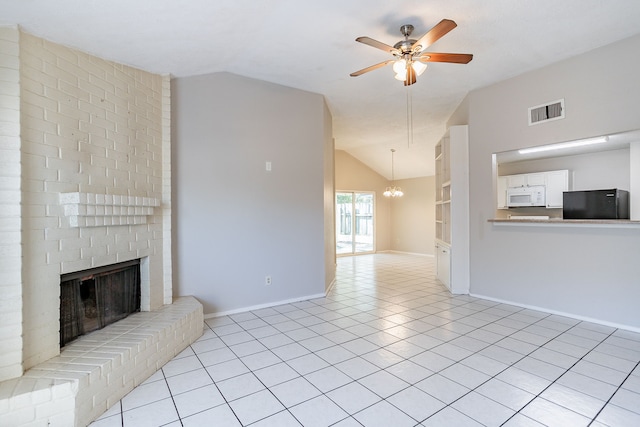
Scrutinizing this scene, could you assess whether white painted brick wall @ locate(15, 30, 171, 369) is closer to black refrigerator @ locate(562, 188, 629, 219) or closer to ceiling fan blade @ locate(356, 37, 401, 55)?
ceiling fan blade @ locate(356, 37, 401, 55)

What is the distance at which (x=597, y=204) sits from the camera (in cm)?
360

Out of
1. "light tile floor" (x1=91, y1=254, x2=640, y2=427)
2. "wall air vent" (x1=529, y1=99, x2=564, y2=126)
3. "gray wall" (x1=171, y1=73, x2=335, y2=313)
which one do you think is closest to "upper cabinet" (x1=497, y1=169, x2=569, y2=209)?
"wall air vent" (x1=529, y1=99, x2=564, y2=126)

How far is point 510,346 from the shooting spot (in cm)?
283

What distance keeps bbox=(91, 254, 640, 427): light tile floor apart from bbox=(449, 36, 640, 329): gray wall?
1.08ft

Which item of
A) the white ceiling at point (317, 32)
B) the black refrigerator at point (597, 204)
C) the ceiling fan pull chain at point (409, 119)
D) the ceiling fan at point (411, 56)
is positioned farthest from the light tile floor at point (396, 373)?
the ceiling fan pull chain at point (409, 119)

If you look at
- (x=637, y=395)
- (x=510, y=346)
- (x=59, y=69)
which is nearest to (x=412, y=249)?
(x=510, y=346)

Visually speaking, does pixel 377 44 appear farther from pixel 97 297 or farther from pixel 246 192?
pixel 97 297

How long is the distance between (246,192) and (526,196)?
4246 millimetres

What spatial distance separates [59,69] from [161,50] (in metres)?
0.89

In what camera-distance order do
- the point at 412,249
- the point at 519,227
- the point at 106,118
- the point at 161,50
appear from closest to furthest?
the point at 106,118 → the point at 161,50 → the point at 519,227 → the point at 412,249

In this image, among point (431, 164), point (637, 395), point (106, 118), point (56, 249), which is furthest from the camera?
point (431, 164)

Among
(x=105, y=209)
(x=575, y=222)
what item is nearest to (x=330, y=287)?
Result: (x=575, y=222)

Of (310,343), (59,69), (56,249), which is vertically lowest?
(310,343)

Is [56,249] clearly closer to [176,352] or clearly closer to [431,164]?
[176,352]
